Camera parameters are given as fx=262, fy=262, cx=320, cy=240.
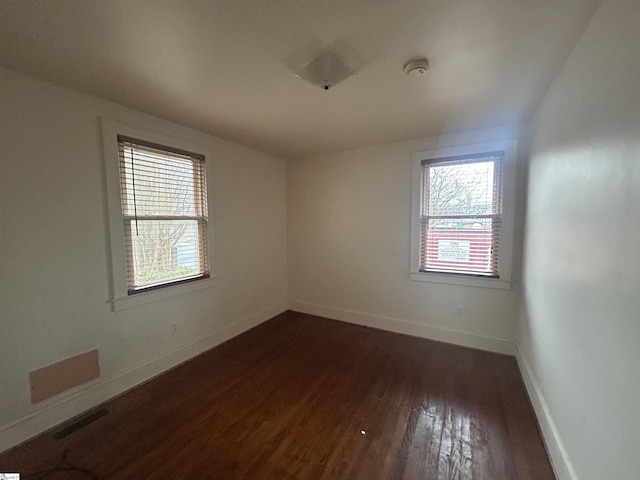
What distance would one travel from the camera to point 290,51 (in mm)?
1488

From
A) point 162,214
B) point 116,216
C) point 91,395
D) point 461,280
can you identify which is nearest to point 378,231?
point 461,280

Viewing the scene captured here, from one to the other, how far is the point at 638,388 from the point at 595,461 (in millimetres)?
528

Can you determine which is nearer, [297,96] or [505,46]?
[505,46]

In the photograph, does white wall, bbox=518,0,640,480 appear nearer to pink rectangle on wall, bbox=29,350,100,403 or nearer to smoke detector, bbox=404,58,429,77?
smoke detector, bbox=404,58,429,77

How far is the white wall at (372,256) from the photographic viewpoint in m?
2.93

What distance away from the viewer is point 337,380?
2.36 m

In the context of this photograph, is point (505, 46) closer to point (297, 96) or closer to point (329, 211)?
point (297, 96)

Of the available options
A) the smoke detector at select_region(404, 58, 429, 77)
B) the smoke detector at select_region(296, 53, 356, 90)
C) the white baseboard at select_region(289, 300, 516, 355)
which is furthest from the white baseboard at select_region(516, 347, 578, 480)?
the smoke detector at select_region(296, 53, 356, 90)

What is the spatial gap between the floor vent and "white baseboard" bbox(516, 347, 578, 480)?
2.97m

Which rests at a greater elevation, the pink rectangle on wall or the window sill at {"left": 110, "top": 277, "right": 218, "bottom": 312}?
the window sill at {"left": 110, "top": 277, "right": 218, "bottom": 312}

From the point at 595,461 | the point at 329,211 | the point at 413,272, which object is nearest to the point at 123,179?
the point at 329,211

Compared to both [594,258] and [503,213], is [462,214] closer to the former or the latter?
[503,213]

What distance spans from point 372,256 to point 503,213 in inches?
60.1

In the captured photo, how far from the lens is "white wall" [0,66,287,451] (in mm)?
1677
